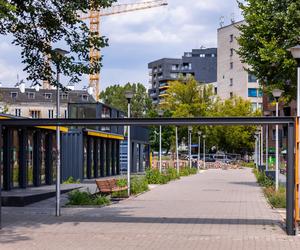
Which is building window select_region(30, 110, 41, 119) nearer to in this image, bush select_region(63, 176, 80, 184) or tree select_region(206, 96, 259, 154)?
tree select_region(206, 96, 259, 154)

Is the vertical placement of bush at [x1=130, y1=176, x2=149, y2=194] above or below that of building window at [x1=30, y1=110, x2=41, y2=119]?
below

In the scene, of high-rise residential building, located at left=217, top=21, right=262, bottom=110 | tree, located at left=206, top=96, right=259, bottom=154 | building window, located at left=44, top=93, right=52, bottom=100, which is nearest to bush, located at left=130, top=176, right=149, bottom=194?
tree, located at left=206, top=96, right=259, bottom=154

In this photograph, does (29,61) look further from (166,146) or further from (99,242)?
(166,146)

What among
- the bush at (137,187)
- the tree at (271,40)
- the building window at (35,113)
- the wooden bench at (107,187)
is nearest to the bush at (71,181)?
the bush at (137,187)

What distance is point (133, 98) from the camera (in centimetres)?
11956

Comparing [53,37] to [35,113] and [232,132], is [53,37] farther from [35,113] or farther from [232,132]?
[35,113]

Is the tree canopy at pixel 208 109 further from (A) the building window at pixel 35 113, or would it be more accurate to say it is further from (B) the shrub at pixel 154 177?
(B) the shrub at pixel 154 177

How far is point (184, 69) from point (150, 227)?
452ft

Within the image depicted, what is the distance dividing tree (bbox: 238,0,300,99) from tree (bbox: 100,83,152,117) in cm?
8603

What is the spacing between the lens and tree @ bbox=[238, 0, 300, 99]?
26600mm

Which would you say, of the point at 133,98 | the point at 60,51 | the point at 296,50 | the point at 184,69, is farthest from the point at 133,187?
the point at 184,69

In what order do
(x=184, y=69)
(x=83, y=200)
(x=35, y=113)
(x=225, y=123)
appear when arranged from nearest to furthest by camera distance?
(x=225, y=123) < (x=83, y=200) < (x=35, y=113) < (x=184, y=69)

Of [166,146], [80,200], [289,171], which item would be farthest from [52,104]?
[289,171]

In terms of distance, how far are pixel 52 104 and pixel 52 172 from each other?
72465 millimetres
